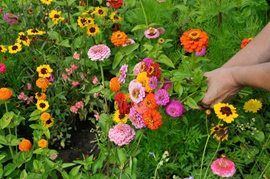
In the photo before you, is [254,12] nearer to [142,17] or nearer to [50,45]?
[142,17]

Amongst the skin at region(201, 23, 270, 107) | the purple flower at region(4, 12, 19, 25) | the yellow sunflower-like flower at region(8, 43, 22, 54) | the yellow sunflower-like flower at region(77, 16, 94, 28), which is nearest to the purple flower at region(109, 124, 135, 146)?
the skin at region(201, 23, 270, 107)

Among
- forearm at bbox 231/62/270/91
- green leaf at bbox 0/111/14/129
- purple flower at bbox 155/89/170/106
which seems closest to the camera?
forearm at bbox 231/62/270/91

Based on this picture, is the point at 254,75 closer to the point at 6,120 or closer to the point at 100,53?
the point at 100,53

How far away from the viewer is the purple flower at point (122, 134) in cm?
Answer: 150

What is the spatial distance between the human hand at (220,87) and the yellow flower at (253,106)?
0.13 meters

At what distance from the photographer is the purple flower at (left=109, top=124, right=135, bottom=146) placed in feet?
4.92

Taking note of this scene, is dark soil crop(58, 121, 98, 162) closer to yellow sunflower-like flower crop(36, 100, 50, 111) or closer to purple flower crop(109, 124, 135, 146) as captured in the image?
yellow sunflower-like flower crop(36, 100, 50, 111)

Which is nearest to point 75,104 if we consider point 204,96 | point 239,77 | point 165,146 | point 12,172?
point 12,172

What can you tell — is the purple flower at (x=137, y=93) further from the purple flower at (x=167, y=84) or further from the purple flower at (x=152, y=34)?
the purple flower at (x=152, y=34)

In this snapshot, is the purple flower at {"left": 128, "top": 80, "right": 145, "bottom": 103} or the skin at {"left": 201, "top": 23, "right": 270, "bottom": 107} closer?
the skin at {"left": 201, "top": 23, "right": 270, "bottom": 107}

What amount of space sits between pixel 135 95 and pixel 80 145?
0.78m

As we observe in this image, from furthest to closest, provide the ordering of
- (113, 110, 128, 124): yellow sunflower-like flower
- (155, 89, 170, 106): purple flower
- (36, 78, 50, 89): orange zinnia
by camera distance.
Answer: (36, 78, 50, 89): orange zinnia, (113, 110, 128, 124): yellow sunflower-like flower, (155, 89, 170, 106): purple flower

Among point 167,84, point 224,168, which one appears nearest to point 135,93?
point 167,84

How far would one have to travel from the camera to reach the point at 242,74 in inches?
54.9
